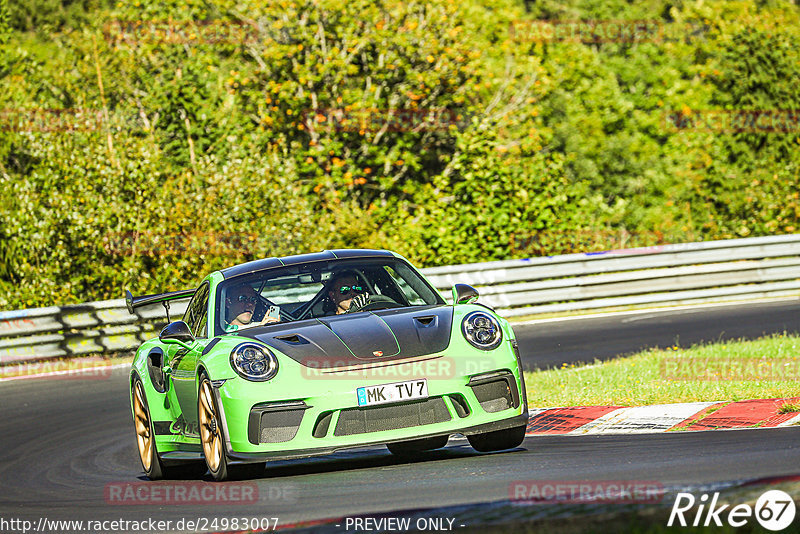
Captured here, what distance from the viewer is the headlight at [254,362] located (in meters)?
6.82

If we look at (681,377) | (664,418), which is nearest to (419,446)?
(664,418)

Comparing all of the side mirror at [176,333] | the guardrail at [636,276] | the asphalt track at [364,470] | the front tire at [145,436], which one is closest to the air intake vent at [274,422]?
the asphalt track at [364,470]

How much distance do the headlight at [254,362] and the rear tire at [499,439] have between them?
1418 millimetres

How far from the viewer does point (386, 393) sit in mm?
6715

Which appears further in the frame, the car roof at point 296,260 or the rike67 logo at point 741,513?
the car roof at point 296,260

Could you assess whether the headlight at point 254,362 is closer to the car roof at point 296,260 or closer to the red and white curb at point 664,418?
the car roof at point 296,260

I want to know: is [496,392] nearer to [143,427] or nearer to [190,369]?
[190,369]

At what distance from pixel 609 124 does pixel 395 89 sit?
94.5ft

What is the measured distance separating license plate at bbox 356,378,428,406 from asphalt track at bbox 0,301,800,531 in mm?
435

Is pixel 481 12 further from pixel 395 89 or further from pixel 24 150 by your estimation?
pixel 24 150

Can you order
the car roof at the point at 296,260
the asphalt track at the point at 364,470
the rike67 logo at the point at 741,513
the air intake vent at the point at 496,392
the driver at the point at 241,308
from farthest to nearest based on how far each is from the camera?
the car roof at the point at 296,260 < the driver at the point at 241,308 < the air intake vent at the point at 496,392 < the asphalt track at the point at 364,470 < the rike67 logo at the point at 741,513

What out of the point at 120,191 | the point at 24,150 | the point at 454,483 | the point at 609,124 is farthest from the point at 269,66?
the point at 609,124

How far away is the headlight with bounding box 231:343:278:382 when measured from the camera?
682 centimetres

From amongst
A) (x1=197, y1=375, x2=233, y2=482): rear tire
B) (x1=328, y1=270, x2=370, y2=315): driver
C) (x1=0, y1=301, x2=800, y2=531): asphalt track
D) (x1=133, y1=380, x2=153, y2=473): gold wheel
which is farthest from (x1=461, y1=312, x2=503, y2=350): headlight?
(x1=133, y1=380, x2=153, y2=473): gold wheel
